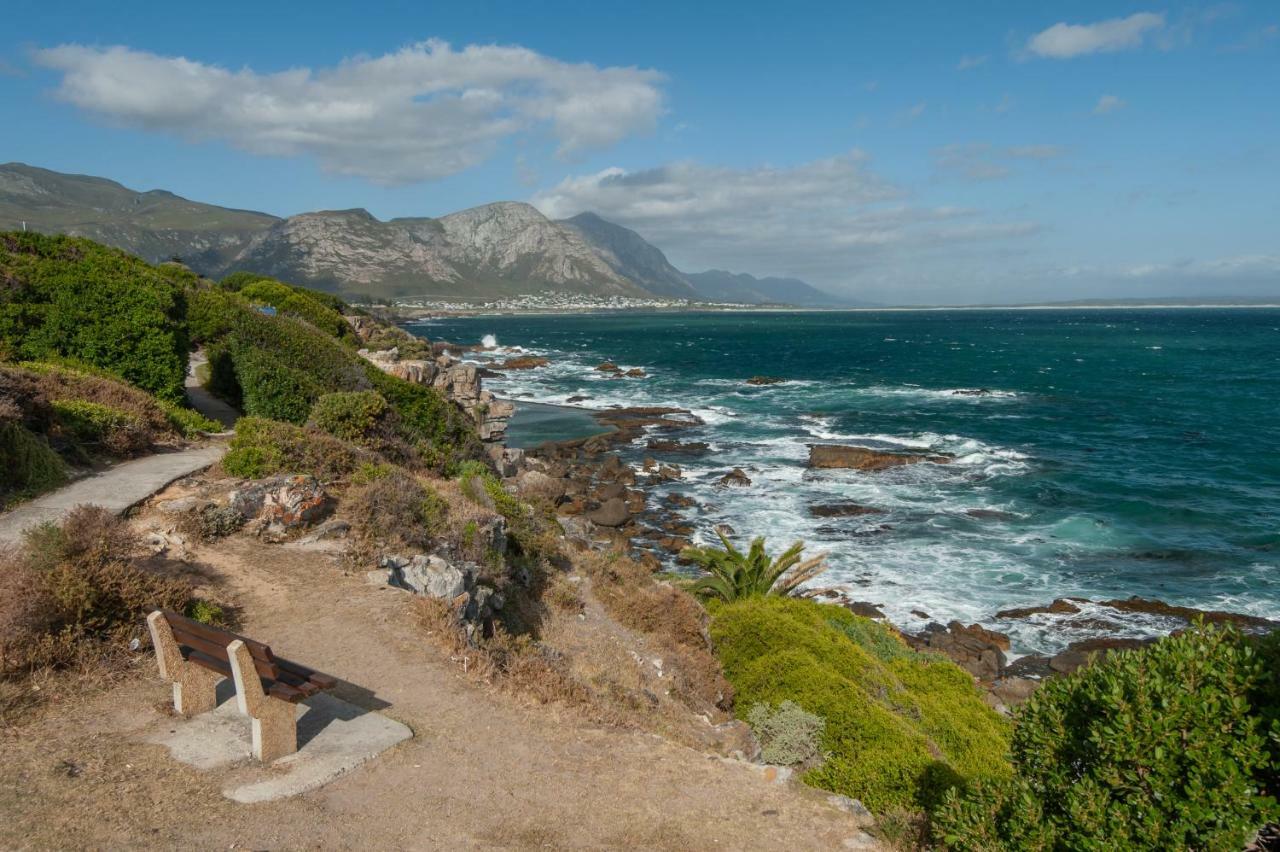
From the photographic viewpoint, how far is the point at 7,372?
1309cm

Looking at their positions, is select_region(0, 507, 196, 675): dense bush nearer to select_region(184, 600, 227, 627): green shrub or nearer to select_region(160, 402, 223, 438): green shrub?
select_region(184, 600, 227, 627): green shrub

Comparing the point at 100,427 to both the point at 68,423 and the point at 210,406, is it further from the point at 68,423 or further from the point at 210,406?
the point at 210,406

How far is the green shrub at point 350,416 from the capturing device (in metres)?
15.6

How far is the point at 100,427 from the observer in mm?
13547

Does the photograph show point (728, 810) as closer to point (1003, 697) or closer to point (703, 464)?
point (1003, 697)

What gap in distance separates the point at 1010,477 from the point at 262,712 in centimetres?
3532

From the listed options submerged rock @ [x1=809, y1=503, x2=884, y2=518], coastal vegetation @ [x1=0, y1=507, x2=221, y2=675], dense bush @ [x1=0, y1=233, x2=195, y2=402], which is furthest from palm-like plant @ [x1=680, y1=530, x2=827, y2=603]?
dense bush @ [x1=0, y1=233, x2=195, y2=402]

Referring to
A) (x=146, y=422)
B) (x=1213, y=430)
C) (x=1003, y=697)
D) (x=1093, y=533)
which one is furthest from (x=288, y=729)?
(x=1213, y=430)

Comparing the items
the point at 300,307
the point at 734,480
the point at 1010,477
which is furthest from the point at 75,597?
the point at 1010,477

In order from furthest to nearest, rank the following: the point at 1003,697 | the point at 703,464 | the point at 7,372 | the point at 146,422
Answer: the point at 703,464 → the point at 1003,697 → the point at 146,422 → the point at 7,372

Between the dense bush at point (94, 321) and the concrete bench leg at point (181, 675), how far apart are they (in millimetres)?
13281

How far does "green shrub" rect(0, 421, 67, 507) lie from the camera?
36.3ft

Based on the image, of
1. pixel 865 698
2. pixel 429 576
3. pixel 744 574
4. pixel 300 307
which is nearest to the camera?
pixel 429 576

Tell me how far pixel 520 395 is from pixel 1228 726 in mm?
58711
